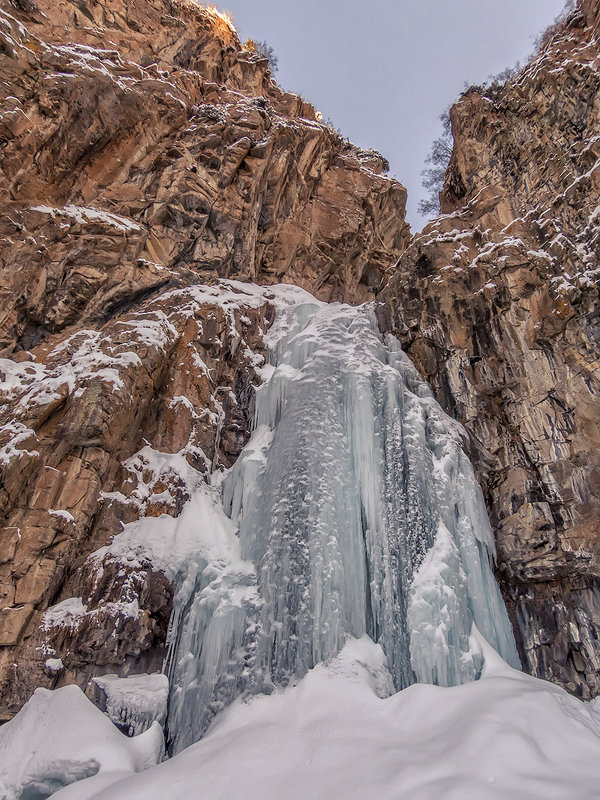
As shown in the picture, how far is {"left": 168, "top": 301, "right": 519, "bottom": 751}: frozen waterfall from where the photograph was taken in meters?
6.21

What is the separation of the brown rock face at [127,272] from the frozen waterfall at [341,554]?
109 cm

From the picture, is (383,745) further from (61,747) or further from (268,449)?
(268,449)

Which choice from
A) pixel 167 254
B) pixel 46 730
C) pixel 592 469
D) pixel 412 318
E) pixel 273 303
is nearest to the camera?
pixel 46 730

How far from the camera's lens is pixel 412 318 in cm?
1014

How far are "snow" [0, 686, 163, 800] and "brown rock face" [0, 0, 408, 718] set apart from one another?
884 mm

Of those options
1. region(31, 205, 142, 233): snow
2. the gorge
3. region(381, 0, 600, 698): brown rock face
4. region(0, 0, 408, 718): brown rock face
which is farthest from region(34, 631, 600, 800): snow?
region(31, 205, 142, 233): snow

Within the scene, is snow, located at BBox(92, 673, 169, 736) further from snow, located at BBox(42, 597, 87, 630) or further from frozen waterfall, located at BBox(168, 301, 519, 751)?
snow, located at BBox(42, 597, 87, 630)

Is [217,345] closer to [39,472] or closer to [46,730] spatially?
[39,472]

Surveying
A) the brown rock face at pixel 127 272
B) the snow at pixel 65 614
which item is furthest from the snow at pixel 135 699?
the snow at pixel 65 614

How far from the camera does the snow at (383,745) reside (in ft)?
12.2

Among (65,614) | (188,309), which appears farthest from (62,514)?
(188,309)

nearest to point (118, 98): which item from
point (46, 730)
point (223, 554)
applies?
point (223, 554)

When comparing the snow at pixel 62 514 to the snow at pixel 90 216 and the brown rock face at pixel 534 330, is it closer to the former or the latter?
the snow at pixel 90 216

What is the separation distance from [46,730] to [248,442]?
5.26 m
